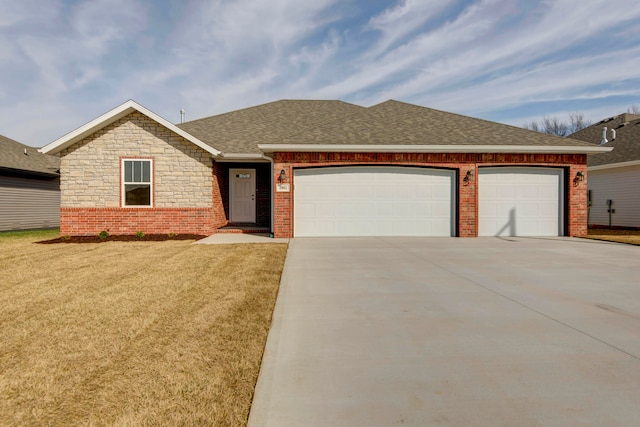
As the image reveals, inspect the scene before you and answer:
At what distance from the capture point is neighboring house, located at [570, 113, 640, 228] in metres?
16.1

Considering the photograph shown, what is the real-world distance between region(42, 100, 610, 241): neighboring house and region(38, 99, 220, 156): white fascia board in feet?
0.23

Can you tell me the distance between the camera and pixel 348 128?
45.2 ft

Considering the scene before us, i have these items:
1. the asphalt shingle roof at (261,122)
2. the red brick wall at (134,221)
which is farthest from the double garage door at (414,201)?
the red brick wall at (134,221)

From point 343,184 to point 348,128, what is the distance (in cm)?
274

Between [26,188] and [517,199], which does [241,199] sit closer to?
[26,188]

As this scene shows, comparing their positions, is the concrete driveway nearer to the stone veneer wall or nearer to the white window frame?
the stone veneer wall

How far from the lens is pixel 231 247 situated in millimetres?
9766

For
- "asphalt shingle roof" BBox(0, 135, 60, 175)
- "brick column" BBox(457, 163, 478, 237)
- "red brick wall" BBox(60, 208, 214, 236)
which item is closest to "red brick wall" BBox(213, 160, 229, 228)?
"red brick wall" BBox(60, 208, 214, 236)

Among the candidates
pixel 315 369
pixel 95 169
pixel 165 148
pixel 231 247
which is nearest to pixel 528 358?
pixel 315 369

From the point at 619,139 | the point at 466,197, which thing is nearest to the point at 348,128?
the point at 466,197

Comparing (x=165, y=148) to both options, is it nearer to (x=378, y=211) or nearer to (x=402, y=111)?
(x=378, y=211)

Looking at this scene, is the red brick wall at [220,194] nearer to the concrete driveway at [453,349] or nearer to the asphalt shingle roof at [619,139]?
the concrete driveway at [453,349]

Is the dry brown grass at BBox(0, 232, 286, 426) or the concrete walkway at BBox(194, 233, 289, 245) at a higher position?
the concrete walkway at BBox(194, 233, 289, 245)

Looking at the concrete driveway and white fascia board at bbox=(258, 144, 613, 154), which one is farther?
white fascia board at bbox=(258, 144, 613, 154)
